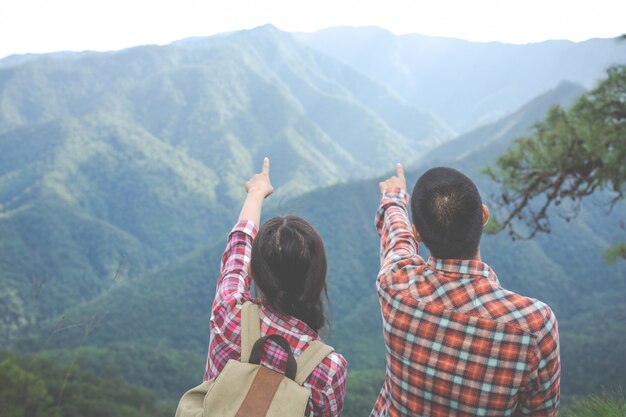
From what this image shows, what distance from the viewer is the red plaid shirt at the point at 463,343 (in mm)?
1019

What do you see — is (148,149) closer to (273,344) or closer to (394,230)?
(394,230)

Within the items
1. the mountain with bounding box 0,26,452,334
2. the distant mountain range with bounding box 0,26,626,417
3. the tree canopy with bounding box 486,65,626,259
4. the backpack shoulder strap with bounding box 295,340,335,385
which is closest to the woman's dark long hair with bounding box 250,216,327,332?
the backpack shoulder strap with bounding box 295,340,335,385

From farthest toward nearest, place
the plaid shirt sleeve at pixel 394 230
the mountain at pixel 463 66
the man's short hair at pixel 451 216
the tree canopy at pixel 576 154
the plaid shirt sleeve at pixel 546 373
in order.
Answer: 1. the mountain at pixel 463 66
2. the tree canopy at pixel 576 154
3. the plaid shirt sleeve at pixel 394 230
4. the man's short hair at pixel 451 216
5. the plaid shirt sleeve at pixel 546 373

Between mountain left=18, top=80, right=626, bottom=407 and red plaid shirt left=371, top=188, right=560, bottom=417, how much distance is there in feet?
79.7

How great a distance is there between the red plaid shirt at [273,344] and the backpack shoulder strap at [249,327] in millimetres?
23

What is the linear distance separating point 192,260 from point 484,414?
43506mm

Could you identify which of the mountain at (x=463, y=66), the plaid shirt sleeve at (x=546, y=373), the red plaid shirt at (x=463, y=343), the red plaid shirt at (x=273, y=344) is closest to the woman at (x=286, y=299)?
the red plaid shirt at (x=273, y=344)

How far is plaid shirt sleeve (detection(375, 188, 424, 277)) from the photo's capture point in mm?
1238

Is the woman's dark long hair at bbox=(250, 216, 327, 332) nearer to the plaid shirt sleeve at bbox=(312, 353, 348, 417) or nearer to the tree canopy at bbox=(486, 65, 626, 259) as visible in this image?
the plaid shirt sleeve at bbox=(312, 353, 348, 417)

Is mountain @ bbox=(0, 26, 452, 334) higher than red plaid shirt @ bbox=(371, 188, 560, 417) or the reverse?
the reverse

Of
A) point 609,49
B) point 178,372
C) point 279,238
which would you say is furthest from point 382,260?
point 609,49

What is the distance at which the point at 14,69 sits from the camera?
102000mm

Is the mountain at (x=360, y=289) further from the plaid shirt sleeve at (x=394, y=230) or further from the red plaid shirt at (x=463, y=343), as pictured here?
the red plaid shirt at (x=463, y=343)

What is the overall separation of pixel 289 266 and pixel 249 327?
17 centimetres
